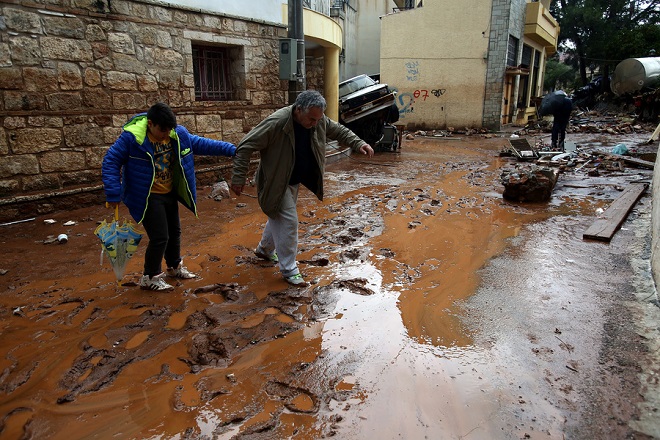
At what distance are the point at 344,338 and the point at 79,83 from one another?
522 centimetres

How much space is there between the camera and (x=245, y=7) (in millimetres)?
7930

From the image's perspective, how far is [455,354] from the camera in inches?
113

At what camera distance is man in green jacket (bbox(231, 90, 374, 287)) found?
3627 millimetres

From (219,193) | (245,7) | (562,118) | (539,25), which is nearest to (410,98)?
(539,25)

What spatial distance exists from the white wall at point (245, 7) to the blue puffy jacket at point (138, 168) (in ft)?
14.3

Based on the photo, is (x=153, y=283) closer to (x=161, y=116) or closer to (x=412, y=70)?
(x=161, y=116)

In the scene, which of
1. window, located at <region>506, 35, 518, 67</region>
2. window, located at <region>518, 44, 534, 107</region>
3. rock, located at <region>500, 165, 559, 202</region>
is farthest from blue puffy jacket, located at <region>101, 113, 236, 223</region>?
window, located at <region>518, 44, 534, 107</region>

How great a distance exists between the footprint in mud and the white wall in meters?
6.40

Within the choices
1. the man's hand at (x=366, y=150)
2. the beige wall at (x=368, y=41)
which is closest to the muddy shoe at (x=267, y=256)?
the man's hand at (x=366, y=150)

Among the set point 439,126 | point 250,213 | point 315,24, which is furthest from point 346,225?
point 439,126

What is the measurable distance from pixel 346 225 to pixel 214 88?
411 cm

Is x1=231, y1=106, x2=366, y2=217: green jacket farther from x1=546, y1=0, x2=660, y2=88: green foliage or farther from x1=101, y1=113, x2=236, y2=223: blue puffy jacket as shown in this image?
x1=546, y1=0, x2=660, y2=88: green foliage

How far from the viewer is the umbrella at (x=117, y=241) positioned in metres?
3.43

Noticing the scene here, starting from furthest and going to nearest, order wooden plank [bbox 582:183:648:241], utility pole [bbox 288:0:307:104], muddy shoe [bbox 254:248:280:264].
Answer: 1. utility pole [bbox 288:0:307:104]
2. wooden plank [bbox 582:183:648:241]
3. muddy shoe [bbox 254:248:280:264]
